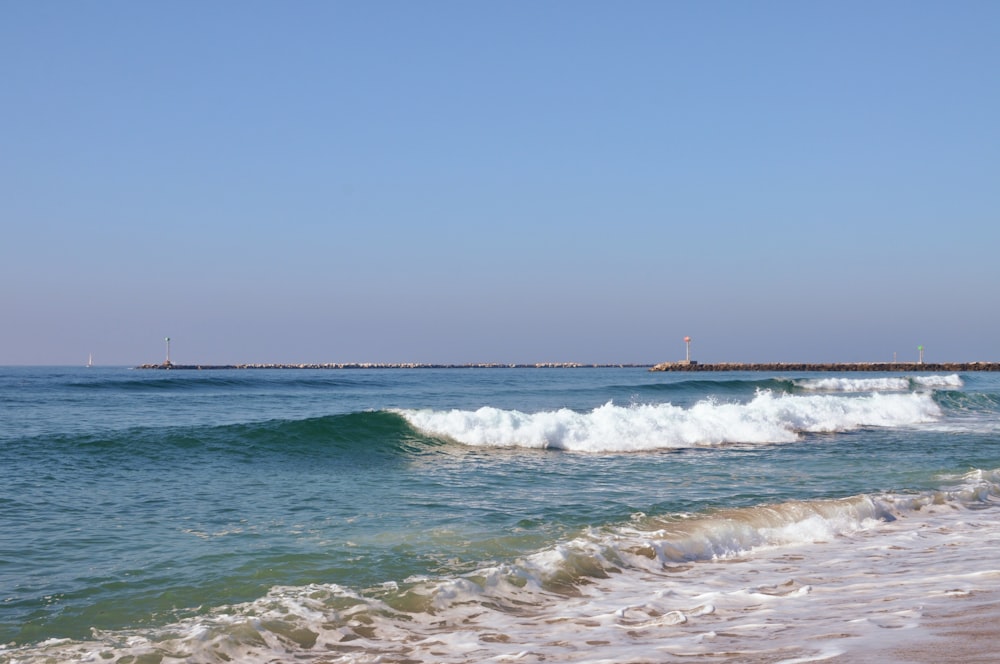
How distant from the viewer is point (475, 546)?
7555 millimetres

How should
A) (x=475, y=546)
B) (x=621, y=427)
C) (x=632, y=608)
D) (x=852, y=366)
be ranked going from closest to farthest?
(x=632, y=608) < (x=475, y=546) < (x=621, y=427) < (x=852, y=366)

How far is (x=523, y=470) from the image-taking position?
13492 mm

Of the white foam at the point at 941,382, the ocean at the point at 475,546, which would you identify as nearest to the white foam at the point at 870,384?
the white foam at the point at 941,382

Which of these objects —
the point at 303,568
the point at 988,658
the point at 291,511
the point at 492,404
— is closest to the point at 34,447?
the point at 291,511

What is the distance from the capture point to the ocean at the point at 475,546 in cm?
498

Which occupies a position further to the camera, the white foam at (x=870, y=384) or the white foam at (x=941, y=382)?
the white foam at (x=941, y=382)

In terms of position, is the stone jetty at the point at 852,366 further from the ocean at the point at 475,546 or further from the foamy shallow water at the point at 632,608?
the foamy shallow water at the point at 632,608

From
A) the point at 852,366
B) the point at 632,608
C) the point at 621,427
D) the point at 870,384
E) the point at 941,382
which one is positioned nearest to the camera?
the point at 632,608

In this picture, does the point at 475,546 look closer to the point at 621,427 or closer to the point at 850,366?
the point at 621,427

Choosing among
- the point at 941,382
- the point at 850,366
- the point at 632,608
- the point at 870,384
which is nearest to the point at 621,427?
the point at 632,608

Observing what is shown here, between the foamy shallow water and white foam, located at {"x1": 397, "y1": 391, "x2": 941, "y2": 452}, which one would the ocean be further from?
white foam, located at {"x1": 397, "y1": 391, "x2": 941, "y2": 452}

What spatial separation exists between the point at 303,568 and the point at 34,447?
1048cm

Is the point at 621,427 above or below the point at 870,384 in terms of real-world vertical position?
above

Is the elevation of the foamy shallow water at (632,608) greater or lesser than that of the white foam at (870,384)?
greater
